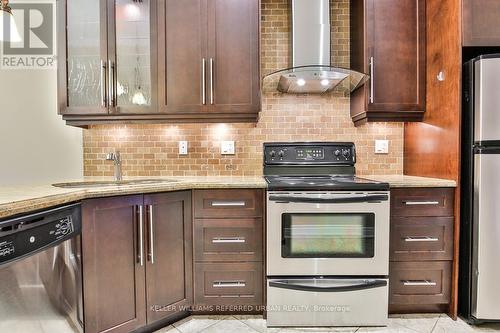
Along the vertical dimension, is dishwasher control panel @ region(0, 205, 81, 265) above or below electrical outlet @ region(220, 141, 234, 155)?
below

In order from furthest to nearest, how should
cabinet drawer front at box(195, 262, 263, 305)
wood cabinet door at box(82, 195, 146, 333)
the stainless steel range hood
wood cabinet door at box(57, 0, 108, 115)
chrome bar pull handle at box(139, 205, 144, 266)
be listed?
the stainless steel range hood < wood cabinet door at box(57, 0, 108, 115) < cabinet drawer front at box(195, 262, 263, 305) < chrome bar pull handle at box(139, 205, 144, 266) < wood cabinet door at box(82, 195, 146, 333)

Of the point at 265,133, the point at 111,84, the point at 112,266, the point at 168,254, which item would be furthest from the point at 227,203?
the point at 111,84

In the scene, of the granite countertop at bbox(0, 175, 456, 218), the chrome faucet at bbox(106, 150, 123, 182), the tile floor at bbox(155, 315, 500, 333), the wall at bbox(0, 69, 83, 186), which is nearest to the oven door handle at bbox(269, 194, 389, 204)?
the granite countertop at bbox(0, 175, 456, 218)

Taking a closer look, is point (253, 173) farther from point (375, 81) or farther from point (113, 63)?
point (113, 63)

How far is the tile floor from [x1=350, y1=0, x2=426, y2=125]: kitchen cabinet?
143 centimetres

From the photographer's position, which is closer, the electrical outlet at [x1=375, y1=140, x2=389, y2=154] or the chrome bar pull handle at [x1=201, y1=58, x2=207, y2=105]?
the chrome bar pull handle at [x1=201, y1=58, x2=207, y2=105]

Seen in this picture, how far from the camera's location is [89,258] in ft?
4.94


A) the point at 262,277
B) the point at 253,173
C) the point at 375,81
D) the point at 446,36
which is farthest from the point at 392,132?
the point at 262,277

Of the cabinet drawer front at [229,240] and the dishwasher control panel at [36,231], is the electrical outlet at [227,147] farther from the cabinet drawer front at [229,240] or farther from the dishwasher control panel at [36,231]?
the dishwasher control panel at [36,231]

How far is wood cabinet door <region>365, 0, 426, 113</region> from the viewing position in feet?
7.05

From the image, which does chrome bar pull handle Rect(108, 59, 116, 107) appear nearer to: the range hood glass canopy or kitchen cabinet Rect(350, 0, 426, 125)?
the range hood glass canopy

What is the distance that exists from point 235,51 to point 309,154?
0.96 m

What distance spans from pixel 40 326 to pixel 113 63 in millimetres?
1640

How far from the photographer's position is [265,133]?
247cm
